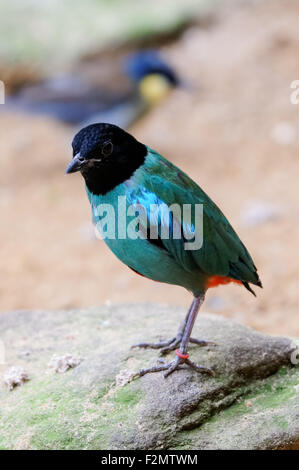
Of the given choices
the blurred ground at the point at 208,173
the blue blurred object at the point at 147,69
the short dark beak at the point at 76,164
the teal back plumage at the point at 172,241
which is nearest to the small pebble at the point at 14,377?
the teal back plumage at the point at 172,241

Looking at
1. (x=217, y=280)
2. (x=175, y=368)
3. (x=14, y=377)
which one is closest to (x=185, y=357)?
(x=175, y=368)

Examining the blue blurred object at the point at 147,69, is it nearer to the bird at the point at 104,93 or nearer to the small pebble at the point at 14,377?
the bird at the point at 104,93

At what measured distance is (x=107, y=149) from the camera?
123 inches

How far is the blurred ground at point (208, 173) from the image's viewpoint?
643 centimetres

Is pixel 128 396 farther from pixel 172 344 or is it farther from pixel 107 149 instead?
pixel 107 149

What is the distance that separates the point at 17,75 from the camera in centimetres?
1096

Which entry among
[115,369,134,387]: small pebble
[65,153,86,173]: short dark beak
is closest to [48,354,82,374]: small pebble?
[115,369,134,387]: small pebble

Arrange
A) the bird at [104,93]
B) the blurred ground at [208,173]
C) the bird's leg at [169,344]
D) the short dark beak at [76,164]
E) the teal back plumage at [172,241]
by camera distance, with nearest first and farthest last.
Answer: the short dark beak at [76,164]
the teal back plumage at [172,241]
the bird's leg at [169,344]
the blurred ground at [208,173]
the bird at [104,93]

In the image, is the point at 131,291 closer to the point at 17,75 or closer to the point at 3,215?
the point at 3,215

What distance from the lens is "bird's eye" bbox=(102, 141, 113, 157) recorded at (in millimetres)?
3109

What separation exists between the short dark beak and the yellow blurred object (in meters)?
7.31

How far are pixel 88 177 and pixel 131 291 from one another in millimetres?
3378

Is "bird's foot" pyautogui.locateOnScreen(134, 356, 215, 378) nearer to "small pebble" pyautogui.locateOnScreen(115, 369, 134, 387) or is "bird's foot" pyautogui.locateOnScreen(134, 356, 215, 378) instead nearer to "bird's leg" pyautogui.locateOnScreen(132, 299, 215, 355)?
"small pebble" pyautogui.locateOnScreen(115, 369, 134, 387)

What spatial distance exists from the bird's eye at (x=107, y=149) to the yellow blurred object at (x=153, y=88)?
7240 millimetres
